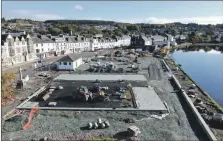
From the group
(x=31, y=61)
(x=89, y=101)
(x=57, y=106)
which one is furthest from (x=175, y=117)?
(x=31, y=61)

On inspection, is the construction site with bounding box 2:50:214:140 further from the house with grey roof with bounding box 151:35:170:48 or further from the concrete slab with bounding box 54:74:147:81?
the house with grey roof with bounding box 151:35:170:48

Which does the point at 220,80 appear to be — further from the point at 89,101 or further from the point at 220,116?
the point at 89,101

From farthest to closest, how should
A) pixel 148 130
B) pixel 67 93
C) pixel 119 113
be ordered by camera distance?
1. pixel 67 93
2. pixel 119 113
3. pixel 148 130

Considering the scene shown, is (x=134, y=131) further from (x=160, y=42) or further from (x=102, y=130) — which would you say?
(x=160, y=42)

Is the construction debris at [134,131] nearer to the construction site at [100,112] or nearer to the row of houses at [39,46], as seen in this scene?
the construction site at [100,112]

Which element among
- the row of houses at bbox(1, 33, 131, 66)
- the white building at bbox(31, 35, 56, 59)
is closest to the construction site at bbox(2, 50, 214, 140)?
the row of houses at bbox(1, 33, 131, 66)

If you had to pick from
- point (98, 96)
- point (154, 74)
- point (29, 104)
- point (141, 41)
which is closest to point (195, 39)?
point (141, 41)

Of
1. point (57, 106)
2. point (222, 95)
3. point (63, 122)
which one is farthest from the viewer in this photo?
point (222, 95)
